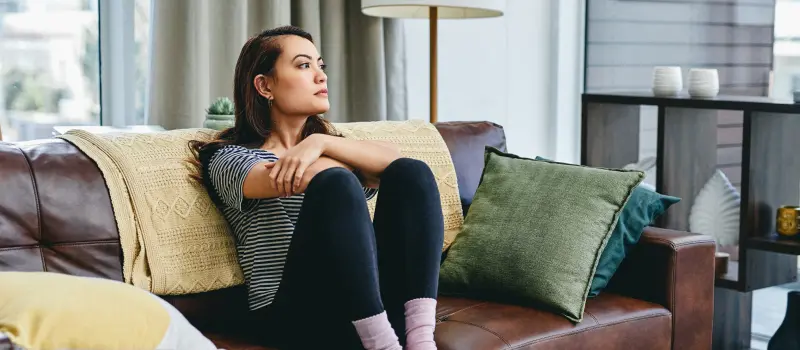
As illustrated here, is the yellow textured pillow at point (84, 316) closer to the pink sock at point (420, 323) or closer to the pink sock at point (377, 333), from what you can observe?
the pink sock at point (377, 333)

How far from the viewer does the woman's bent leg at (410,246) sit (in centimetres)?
195

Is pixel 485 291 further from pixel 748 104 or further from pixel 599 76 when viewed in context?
pixel 599 76

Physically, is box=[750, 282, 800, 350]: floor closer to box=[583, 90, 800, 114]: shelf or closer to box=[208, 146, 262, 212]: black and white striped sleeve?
box=[583, 90, 800, 114]: shelf

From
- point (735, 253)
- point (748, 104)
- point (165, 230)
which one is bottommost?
point (735, 253)

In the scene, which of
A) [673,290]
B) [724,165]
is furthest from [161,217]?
[724,165]

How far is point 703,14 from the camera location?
3.64 metres

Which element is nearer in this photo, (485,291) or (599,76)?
(485,291)

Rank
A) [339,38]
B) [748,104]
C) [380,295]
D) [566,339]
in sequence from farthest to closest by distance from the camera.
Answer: [339,38] → [748,104] → [566,339] → [380,295]

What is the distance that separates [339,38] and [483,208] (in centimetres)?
120

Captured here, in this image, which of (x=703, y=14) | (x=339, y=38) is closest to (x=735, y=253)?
(x=703, y=14)

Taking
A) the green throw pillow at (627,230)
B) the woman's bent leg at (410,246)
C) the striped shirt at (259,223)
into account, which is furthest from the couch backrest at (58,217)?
the green throw pillow at (627,230)

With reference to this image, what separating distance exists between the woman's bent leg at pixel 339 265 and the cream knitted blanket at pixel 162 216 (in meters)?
0.28

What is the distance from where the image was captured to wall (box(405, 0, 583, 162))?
12.7 feet

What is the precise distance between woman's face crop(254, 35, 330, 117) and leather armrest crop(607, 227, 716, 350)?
0.87m
